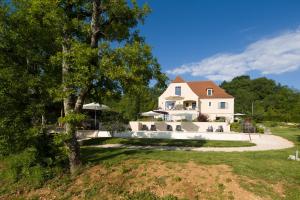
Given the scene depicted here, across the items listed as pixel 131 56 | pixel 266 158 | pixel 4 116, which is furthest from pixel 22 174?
pixel 266 158

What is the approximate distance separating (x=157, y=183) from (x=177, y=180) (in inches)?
28.5

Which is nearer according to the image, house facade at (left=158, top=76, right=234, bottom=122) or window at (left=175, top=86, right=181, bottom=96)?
house facade at (left=158, top=76, right=234, bottom=122)

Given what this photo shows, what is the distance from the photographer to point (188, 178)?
921cm

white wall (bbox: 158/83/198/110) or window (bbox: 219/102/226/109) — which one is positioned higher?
white wall (bbox: 158/83/198/110)

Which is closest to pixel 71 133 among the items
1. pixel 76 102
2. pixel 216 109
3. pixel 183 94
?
pixel 76 102

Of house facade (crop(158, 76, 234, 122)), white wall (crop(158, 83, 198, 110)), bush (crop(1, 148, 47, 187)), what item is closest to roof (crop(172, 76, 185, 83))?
house facade (crop(158, 76, 234, 122))

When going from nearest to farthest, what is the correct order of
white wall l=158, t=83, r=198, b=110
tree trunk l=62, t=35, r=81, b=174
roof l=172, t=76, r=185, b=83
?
tree trunk l=62, t=35, r=81, b=174, white wall l=158, t=83, r=198, b=110, roof l=172, t=76, r=185, b=83

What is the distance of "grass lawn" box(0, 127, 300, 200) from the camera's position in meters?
8.39

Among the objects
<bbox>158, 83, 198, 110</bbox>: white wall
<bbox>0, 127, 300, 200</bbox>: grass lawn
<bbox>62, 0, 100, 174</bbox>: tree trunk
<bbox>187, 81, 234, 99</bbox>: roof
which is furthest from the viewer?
<bbox>187, 81, 234, 99</bbox>: roof

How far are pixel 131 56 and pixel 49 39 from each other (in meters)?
4.16

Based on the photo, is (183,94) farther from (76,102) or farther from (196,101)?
(76,102)

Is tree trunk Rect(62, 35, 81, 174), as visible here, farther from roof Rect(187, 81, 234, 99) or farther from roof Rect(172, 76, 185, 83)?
roof Rect(187, 81, 234, 99)

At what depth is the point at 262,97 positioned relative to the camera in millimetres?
96562

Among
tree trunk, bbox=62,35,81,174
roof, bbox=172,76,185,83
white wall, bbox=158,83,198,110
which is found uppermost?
roof, bbox=172,76,185,83
